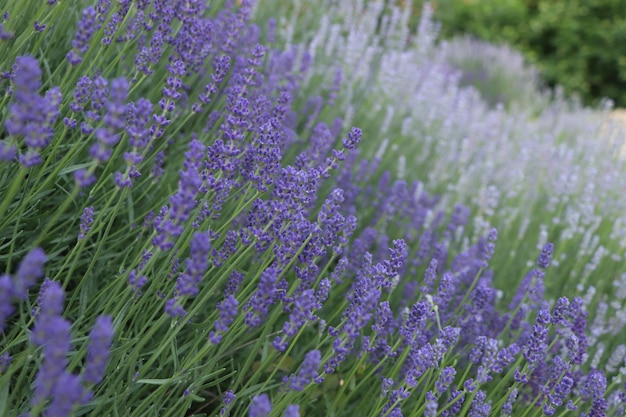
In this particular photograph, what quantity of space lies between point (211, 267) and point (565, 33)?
11.8 m

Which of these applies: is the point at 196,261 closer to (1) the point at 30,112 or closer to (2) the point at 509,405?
(1) the point at 30,112

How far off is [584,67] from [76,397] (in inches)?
503

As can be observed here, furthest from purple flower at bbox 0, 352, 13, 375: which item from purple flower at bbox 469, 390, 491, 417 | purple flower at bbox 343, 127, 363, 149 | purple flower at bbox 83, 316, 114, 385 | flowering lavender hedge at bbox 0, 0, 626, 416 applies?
purple flower at bbox 469, 390, 491, 417

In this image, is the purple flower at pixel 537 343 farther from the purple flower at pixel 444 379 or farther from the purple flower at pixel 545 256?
the purple flower at pixel 545 256

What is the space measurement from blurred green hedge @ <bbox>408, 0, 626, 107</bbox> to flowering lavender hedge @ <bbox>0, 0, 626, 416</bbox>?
9.76 metres

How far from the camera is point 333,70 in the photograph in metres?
4.17

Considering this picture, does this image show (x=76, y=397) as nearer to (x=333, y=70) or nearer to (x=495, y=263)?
(x=495, y=263)

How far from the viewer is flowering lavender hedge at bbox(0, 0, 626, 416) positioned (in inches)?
54.7

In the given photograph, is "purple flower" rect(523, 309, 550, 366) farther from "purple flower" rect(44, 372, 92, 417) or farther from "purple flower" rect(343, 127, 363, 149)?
"purple flower" rect(44, 372, 92, 417)

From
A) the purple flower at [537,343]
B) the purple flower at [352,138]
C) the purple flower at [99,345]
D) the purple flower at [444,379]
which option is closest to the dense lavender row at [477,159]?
the purple flower at [537,343]

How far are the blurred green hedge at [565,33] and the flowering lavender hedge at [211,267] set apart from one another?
32.0 ft

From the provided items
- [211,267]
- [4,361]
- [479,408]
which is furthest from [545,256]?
[4,361]

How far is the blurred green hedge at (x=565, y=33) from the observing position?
39.8 ft

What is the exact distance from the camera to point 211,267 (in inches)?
83.0
